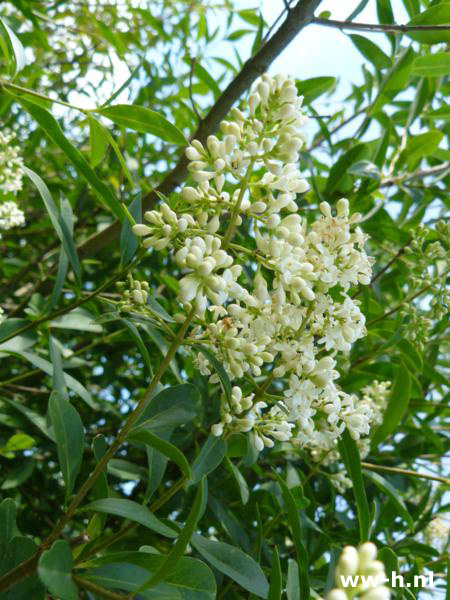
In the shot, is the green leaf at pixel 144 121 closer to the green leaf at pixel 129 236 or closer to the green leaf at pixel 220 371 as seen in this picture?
the green leaf at pixel 129 236

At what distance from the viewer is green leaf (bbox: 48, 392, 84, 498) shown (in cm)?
131

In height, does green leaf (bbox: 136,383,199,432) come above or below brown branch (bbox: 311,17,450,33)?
below

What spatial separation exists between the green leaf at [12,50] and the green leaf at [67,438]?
79cm

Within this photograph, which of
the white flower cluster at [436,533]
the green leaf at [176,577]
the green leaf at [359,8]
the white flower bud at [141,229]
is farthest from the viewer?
the white flower cluster at [436,533]

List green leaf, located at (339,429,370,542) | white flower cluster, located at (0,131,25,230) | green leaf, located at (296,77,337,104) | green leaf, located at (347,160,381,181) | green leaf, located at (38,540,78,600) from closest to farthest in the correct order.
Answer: green leaf, located at (38,540,78,600) → green leaf, located at (339,429,370,542) → green leaf, located at (347,160,381,181) → green leaf, located at (296,77,337,104) → white flower cluster, located at (0,131,25,230)

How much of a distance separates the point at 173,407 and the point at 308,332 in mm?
314

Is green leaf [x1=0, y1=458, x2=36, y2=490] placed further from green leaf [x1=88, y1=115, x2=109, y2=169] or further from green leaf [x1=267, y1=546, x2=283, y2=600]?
green leaf [x1=267, y1=546, x2=283, y2=600]

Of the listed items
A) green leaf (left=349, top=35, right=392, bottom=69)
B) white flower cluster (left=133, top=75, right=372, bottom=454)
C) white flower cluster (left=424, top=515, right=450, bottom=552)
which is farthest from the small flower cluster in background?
white flower cluster (left=424, top=515, right=450, bottom=552)

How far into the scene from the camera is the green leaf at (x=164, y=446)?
3.96ft

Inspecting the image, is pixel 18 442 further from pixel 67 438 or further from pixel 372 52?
pixel 372 52

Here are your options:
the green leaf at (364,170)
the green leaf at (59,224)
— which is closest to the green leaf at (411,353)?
the green leaf at (364,170)

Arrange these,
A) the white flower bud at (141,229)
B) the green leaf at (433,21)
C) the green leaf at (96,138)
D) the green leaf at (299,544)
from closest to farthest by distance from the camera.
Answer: the white flower bud at (141,229), the green leaf at (299,544), the green leaf at (96,138), the green leaf at (433,21)

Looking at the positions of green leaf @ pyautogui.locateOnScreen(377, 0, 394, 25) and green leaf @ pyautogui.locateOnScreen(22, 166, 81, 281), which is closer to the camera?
green leaf @ pyautogui.locateOnScreen(22, 166, 81, 281)

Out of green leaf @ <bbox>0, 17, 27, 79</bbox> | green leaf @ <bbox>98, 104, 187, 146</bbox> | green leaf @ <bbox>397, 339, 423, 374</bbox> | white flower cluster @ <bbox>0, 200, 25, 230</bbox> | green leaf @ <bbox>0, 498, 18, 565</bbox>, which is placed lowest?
green leaf @ <bbox>0, 498, 18, 565</bbox>
